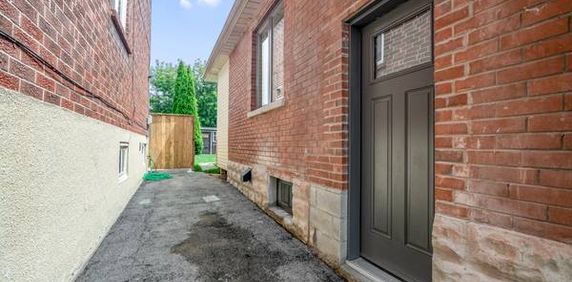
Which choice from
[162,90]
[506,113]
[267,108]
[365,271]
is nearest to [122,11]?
[267,108]

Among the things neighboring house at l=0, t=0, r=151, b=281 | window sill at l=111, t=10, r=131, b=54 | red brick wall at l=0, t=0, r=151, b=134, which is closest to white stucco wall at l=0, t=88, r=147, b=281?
neighboring house at l=0, t=0, r=151, b=281

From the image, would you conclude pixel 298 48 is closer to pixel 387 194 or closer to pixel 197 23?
pixel 387 194

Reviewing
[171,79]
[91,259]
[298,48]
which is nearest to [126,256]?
[91,259]

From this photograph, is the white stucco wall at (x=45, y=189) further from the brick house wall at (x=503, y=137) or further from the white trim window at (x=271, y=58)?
the white trim window at (x=271, y=58)

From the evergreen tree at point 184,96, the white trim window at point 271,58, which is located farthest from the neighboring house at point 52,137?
the evergreen tree at point 184,96

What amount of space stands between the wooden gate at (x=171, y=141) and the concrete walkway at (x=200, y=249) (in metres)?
7.13

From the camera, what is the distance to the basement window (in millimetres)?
4348

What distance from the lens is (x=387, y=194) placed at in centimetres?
242

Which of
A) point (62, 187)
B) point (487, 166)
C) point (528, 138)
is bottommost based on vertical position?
point (62, 187)

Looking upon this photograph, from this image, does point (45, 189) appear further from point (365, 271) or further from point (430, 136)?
point (430, 136)

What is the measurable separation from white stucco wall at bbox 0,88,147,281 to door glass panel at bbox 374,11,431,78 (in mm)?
2501

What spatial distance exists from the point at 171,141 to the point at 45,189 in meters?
10.9

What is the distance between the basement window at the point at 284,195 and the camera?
4348 mm

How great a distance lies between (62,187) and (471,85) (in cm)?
269
